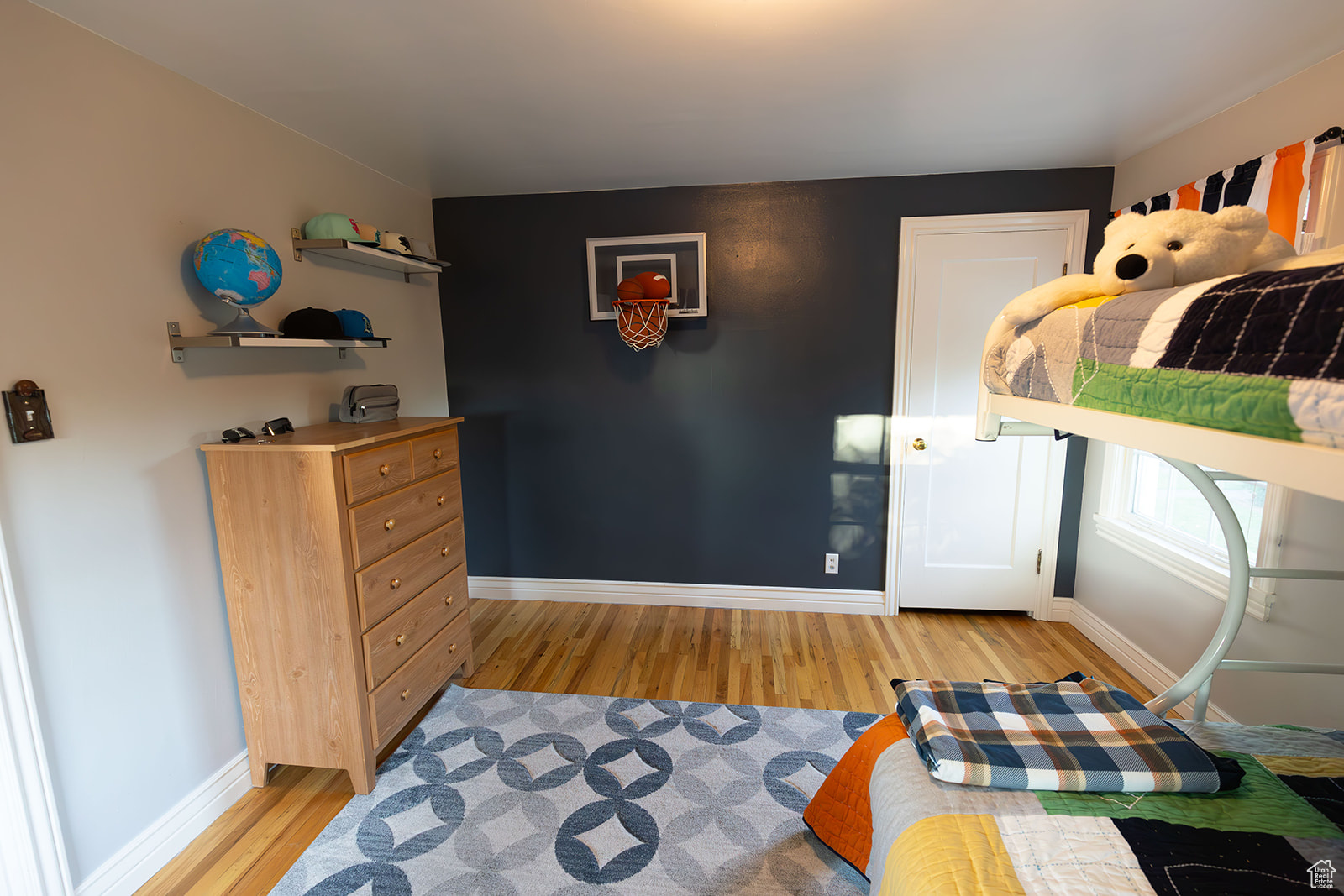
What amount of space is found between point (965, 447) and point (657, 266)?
192cm

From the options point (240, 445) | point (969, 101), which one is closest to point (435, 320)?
point (240, 445)

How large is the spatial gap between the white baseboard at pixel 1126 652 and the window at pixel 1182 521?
0.42 meters

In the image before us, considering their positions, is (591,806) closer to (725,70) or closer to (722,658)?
(722,658)

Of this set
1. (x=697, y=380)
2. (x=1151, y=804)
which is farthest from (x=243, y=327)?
(x=1151, y=804)

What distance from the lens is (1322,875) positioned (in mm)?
918

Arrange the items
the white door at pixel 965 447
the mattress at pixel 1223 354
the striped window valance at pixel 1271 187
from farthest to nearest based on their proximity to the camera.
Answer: the white door at pixel 965 447
the striped window valance at pixel 1271 187
the mattress at pixel 1223 354

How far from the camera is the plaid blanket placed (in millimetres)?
1134

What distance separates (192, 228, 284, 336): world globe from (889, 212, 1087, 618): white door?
2729 mm

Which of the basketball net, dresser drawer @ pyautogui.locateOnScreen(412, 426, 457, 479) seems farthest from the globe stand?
the basketball net

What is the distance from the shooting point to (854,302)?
2969 mm

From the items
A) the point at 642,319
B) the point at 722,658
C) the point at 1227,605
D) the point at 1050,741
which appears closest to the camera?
the point at 1050,741

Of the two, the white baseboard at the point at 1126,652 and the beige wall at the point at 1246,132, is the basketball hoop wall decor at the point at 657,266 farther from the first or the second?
the white baseboard at the point at 1126,652

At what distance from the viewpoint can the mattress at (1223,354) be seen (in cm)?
72

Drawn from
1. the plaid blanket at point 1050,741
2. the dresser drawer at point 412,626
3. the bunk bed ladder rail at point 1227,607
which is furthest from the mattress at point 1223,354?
the dresser drawer at point 412,626
